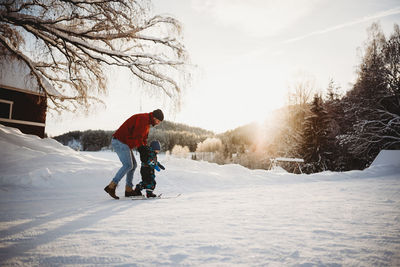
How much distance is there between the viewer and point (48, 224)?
2414mm

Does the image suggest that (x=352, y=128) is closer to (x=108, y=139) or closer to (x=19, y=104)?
(x=19, y=104)

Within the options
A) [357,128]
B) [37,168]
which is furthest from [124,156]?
[357,128]

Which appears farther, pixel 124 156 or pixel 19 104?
pixel 19 104

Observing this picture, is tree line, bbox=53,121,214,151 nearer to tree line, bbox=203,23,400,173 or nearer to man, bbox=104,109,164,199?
tree line, bbox=203,23,400,173

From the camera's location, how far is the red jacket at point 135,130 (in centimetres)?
404

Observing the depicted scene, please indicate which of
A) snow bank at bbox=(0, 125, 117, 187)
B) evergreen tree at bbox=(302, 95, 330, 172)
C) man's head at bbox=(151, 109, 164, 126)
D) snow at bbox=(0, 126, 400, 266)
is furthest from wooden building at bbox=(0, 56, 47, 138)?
evergreen tree at bbox=(302, 95, 330, 172)

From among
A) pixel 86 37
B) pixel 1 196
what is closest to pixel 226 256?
pixel 1 196

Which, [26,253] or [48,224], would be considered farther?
[48,224]

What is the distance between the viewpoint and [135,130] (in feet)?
13.3

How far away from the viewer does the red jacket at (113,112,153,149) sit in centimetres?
404

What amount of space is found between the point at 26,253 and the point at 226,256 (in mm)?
1632

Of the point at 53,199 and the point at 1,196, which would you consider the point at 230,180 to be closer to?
the point at 53,199

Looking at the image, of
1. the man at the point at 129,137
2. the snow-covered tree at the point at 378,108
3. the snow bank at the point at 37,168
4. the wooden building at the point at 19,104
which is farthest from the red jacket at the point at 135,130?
the snow-covered tree at the point at 378,108

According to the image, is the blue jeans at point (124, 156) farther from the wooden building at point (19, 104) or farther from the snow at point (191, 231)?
the wooden building at point (19, 104)
